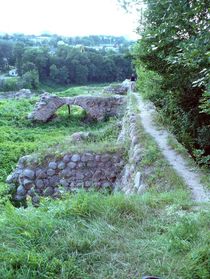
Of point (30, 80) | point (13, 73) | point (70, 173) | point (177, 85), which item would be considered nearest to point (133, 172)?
point (70, 173)

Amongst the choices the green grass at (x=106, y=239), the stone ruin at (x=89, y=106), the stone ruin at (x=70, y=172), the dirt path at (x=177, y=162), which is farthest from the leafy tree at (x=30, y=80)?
the green grass at (x=106, y=239)

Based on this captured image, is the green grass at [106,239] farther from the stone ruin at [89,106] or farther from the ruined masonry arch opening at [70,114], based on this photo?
the ruined masonry arch opening at [70,114]

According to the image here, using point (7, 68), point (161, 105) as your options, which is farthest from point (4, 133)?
point (7, 68)

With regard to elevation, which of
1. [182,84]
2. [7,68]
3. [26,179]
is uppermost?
[182,84]

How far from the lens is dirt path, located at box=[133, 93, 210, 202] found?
4.42 m

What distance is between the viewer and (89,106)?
17500 mm

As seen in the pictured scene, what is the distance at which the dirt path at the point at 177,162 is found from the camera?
14.5 feet

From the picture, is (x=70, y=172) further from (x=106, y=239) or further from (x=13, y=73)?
(x=13, y=73)

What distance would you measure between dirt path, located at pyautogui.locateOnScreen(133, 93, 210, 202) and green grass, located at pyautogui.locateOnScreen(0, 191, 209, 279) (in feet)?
3.39

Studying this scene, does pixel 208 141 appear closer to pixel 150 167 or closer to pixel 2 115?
pixel 150 167

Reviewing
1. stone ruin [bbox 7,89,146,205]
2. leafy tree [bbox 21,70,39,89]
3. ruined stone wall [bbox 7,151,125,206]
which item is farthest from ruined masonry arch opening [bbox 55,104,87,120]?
leafy tree [bbox 21,70,39,89]

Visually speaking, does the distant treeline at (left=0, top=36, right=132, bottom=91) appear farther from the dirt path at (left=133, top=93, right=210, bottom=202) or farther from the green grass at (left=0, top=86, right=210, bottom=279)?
the green grass at (left=0, top=86, right=210, bottom=279)

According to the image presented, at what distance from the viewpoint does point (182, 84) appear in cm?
816

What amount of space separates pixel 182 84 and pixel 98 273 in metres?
6.38
